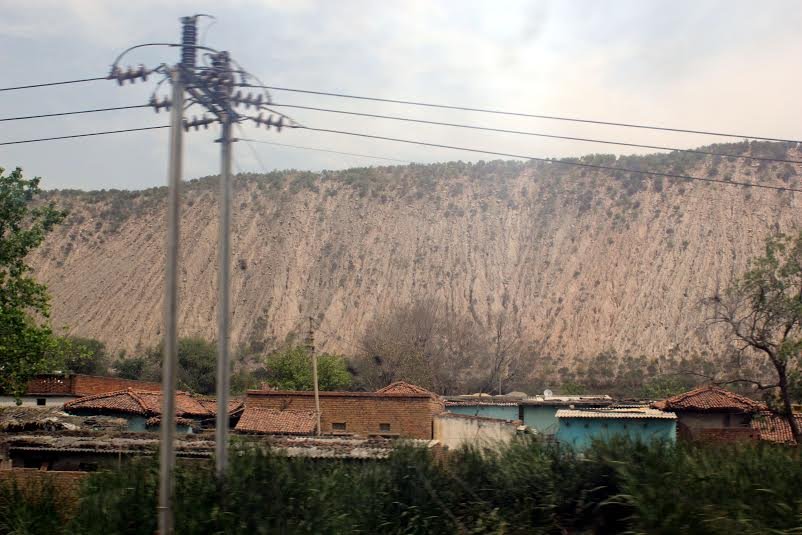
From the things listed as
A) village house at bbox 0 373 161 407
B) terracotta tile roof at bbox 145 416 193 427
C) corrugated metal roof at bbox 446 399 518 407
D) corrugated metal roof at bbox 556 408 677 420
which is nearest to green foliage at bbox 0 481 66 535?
terracotta tile roof at bbox 145 416 193 427

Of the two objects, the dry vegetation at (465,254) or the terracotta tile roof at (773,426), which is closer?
the terracotta tile roof at (773,426)

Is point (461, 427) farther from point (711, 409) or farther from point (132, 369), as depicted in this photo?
point (132, 369)

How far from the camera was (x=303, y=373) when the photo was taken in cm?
5647

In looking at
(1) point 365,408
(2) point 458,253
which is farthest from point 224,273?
(2) point 458,253

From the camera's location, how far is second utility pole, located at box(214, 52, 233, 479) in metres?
12.2

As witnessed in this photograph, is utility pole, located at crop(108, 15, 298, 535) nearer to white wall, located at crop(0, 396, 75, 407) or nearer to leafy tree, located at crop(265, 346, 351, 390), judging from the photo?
white wall, located at crop(0, 396, 75, 407)

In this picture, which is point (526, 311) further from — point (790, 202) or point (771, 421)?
point (771, 421)

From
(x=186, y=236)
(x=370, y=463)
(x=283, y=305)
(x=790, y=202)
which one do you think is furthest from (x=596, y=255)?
(x=370, y=463)

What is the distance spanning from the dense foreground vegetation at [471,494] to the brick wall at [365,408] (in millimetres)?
20606

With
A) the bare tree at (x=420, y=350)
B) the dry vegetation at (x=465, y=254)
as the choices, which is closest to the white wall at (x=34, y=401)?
the bare tree at (x=420, y=350)

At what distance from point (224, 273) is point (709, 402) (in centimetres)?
2617

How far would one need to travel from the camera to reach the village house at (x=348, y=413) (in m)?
34.5

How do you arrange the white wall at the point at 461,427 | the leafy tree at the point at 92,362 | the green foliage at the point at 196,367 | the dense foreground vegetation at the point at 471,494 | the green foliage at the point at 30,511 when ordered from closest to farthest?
the dense foreground vegetation at the point at 471,494 → the green foliage at the point at 30,511 → the white wall at the point at 461,427 → the leafy tree at the point at 92,362 → the green foliage at the point at 196,367

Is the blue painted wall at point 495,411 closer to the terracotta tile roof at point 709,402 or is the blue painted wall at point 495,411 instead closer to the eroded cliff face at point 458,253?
the terracotta tile roof at point 709,402
